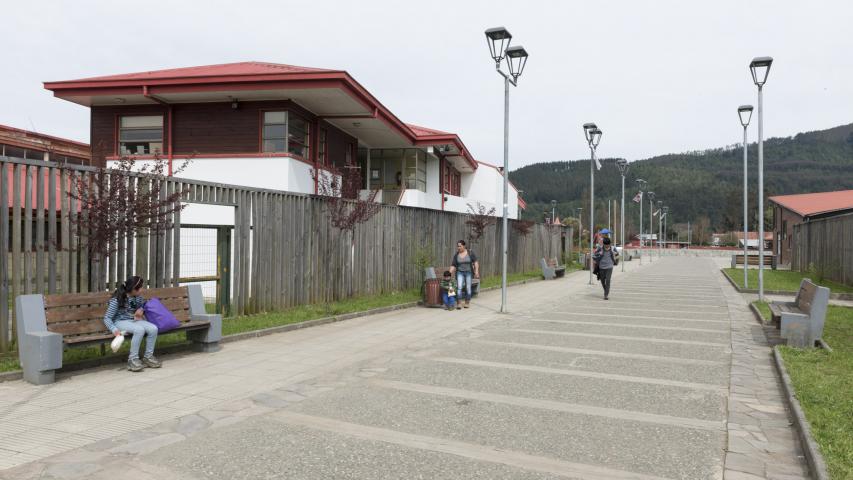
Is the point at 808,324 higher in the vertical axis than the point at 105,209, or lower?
lower

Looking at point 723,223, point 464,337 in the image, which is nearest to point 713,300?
point 464,337

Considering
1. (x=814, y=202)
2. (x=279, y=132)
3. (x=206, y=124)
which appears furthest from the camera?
(x=814, y=202)

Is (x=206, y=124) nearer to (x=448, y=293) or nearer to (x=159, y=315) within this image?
(x=448, y=293)

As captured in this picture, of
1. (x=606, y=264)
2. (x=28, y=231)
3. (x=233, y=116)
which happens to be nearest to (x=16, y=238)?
(x=28, y=231)

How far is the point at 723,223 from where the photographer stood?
140625 millimetres

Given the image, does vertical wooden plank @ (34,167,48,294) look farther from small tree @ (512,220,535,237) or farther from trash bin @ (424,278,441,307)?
small tree @ (512,220,535,237)

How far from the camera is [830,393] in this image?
225 inches

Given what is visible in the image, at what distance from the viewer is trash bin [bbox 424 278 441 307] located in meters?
14.1

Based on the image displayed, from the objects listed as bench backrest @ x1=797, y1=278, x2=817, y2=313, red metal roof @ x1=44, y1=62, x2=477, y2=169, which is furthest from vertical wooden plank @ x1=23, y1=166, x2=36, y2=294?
bench backrest @ x1=797, y1=278, x2=817, y2=313

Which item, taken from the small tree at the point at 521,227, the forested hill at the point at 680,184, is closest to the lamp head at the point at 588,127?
the small tree at the point at 521,227

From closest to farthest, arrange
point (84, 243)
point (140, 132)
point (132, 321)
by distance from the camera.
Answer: point (132, 321), point (84, 243), point (140, 132)

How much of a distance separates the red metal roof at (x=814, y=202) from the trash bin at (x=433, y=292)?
28.7 metres

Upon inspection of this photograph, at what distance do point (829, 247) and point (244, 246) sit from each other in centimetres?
2092

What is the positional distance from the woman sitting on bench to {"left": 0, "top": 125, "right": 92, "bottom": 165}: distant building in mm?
17235
